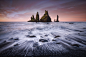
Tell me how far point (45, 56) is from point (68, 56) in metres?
1.06

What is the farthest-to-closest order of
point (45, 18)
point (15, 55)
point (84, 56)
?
point (45, 18) < point (15, 55) < point (84, 56)

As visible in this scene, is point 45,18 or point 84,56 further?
point 45,18

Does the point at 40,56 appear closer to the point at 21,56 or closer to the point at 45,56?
the point at 45,56

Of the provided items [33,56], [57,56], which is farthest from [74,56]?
[33,56]

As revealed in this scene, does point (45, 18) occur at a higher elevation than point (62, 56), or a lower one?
higher

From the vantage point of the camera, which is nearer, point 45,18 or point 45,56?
point 45,56

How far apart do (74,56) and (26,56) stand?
222cm

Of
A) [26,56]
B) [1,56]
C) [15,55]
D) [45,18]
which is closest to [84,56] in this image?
[26,56]

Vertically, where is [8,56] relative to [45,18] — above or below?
below

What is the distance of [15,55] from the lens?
6.22 ft

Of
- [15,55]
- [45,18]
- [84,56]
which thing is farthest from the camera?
[45,18]

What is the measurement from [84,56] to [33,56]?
232 centimetres

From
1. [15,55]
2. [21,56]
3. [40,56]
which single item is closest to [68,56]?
[40,56]

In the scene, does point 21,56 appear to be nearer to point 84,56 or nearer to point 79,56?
point 79,56
